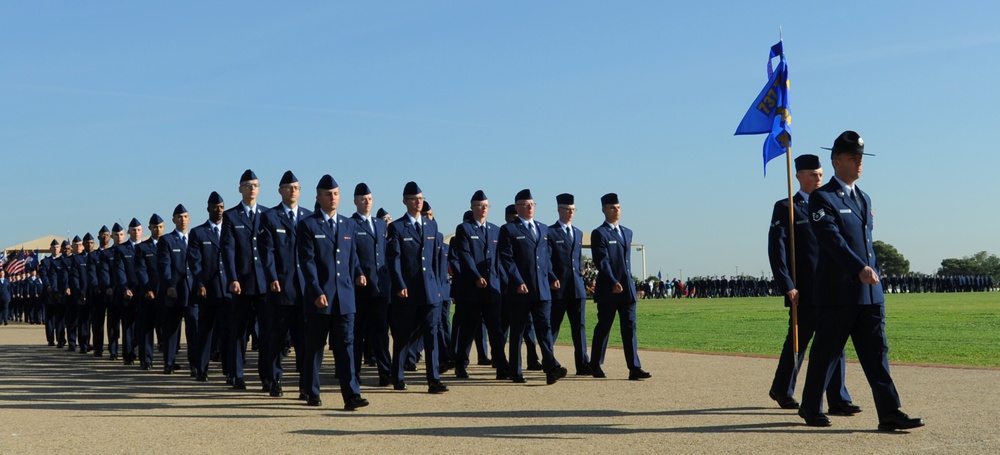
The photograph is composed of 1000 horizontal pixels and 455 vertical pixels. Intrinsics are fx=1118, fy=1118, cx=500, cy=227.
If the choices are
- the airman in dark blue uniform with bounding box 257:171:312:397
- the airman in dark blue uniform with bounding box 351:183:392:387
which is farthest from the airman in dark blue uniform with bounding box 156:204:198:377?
the airman in dark blue uniform with bounding box 257:171:312:397

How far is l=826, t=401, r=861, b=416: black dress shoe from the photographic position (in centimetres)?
898

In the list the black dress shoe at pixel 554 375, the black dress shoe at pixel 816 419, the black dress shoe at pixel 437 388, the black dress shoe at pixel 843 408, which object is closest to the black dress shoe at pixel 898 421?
the black dress shoe at pixel 816 419

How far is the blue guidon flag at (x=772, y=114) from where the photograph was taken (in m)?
12.2

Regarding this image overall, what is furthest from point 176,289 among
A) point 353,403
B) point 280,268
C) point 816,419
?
point 816,419

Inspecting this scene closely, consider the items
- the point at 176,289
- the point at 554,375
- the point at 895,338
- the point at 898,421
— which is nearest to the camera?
the point at 898,421

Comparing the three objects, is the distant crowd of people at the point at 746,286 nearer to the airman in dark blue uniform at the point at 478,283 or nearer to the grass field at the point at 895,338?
the grass field at the point at 895,338

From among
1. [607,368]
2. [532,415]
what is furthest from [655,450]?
[607,368]

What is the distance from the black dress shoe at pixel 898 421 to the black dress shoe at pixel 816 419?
0.43 m

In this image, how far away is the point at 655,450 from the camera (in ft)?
23.9

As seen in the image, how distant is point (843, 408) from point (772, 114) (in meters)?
4.32

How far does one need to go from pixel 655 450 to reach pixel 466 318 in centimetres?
693

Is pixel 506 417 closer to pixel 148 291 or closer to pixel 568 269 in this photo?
pixel 568 269

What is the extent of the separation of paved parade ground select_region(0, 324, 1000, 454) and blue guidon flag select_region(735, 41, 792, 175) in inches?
101

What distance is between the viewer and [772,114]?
1236cm
